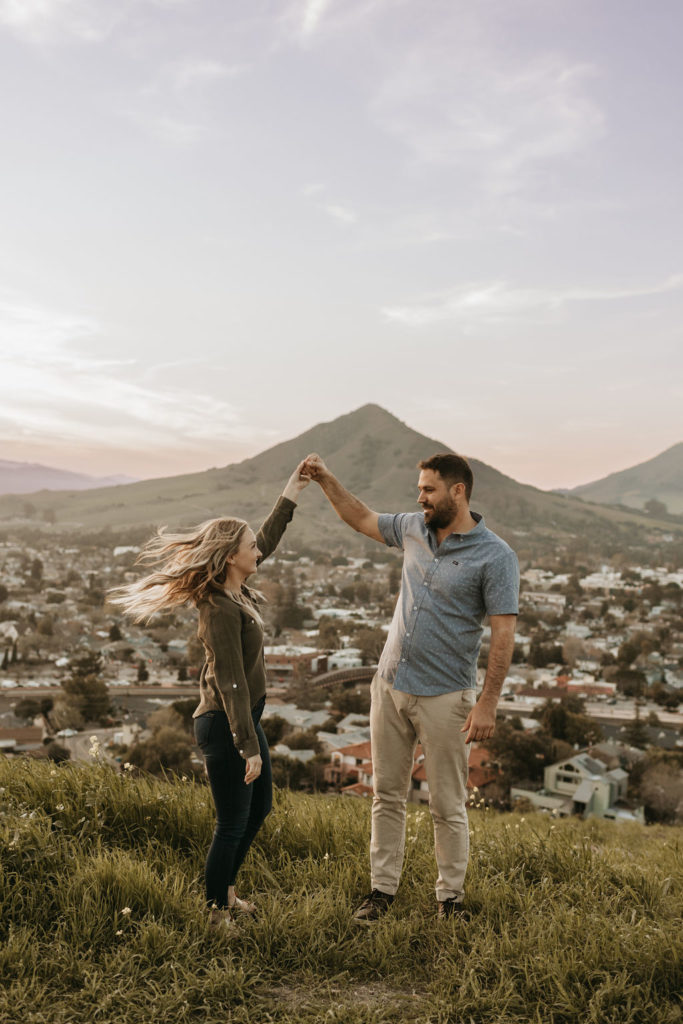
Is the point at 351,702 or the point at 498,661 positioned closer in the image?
the point at 498,661

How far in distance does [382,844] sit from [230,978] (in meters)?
0.92

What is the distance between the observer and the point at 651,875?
341 centimetres

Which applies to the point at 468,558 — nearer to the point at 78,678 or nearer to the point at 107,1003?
the point at 107,1003

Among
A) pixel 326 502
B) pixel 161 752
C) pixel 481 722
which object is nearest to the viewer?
pixel 481 722

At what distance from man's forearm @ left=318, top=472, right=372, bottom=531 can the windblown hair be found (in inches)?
33.2

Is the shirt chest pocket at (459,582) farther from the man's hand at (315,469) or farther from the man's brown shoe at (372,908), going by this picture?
the man's brown shoe at (372,908)

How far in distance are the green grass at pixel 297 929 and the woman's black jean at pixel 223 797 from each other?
0.12 m

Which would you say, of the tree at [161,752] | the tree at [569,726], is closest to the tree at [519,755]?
the tree at [569,726]

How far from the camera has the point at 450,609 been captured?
10.7ft

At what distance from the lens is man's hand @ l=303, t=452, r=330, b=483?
3.72 metres

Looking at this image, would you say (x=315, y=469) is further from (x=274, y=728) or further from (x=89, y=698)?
(x=89, y=698)

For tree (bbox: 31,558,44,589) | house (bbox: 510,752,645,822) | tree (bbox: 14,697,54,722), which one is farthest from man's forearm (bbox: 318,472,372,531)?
tree (bbox: 31,558,44,589)

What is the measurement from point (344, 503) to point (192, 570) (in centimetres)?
109

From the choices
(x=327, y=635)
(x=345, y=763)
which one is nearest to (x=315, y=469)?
(x=345, y=763)
